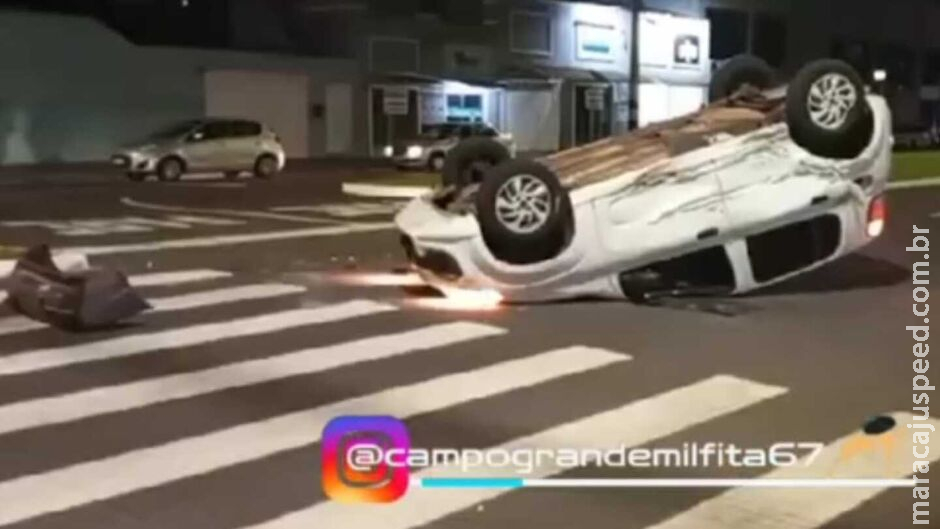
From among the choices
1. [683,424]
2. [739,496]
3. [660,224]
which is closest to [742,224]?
[660,224]

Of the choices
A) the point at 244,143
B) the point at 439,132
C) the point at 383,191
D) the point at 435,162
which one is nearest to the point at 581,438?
the point at 383,191

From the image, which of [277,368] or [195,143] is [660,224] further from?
[195,143]

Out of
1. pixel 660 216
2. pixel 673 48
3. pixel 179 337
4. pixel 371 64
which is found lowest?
pixel 179 337

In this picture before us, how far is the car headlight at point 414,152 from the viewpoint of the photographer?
125 ft

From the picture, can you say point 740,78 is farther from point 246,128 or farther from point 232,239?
point 246,128

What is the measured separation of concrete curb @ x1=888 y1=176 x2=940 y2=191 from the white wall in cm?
2273

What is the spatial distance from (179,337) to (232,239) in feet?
24.5

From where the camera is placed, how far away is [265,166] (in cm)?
3497

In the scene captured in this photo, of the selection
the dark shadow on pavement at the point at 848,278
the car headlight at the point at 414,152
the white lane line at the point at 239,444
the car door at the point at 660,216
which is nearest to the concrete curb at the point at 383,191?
the car headlight at the point at 414,152

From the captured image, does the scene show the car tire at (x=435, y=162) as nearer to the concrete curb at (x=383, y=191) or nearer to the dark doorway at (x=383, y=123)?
the concrete curb at (x=383, y=191)

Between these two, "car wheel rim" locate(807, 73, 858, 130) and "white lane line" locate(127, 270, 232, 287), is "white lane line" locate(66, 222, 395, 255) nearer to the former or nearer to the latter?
"white lane line" locate(127, 270, 232, 287)

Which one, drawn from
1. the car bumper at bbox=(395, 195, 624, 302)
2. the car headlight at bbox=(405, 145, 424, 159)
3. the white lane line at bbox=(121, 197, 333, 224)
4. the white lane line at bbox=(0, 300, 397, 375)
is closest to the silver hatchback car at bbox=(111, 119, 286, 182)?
the car headlight at bbox=(405, 145, 424, 159)

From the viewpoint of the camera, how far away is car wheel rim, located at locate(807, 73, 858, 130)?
11609mm

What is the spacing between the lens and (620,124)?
5806 centimetres
